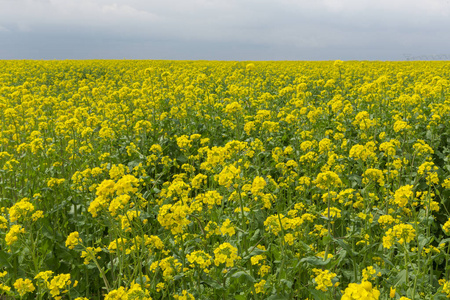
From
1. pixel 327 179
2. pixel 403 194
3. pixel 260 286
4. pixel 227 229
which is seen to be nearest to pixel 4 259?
pixel 227 229

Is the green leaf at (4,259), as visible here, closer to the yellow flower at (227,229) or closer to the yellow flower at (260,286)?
the yellow flower at (227,229)

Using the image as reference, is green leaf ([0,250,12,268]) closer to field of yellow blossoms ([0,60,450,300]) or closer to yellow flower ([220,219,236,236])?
field of yellow blossoms ([0,60,450,300])

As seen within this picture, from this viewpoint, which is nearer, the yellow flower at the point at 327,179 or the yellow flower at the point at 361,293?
the yellow flower at the point at 361,293

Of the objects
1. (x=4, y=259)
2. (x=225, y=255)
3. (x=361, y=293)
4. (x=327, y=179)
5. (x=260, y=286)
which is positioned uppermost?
(x=327, y=179)

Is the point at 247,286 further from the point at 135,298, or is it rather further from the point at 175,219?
the point at 135,298

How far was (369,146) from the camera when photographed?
4.96 m

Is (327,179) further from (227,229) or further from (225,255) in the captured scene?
(225,255)

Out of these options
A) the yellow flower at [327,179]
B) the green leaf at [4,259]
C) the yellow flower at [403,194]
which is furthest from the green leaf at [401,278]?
the green leaf at [4,259]

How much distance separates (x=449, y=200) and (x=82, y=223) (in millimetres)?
5104

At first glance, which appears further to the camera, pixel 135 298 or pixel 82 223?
pixel 82 223

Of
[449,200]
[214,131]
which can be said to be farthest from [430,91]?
[214,131]

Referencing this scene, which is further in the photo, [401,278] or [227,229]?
[227,229]

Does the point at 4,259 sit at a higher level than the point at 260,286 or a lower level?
lower

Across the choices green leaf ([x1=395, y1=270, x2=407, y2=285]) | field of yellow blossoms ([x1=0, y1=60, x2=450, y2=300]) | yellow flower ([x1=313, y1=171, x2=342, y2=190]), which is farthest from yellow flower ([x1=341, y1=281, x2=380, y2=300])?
yellow flower ([x1=313, y1=171, x2=342, y2=190])
